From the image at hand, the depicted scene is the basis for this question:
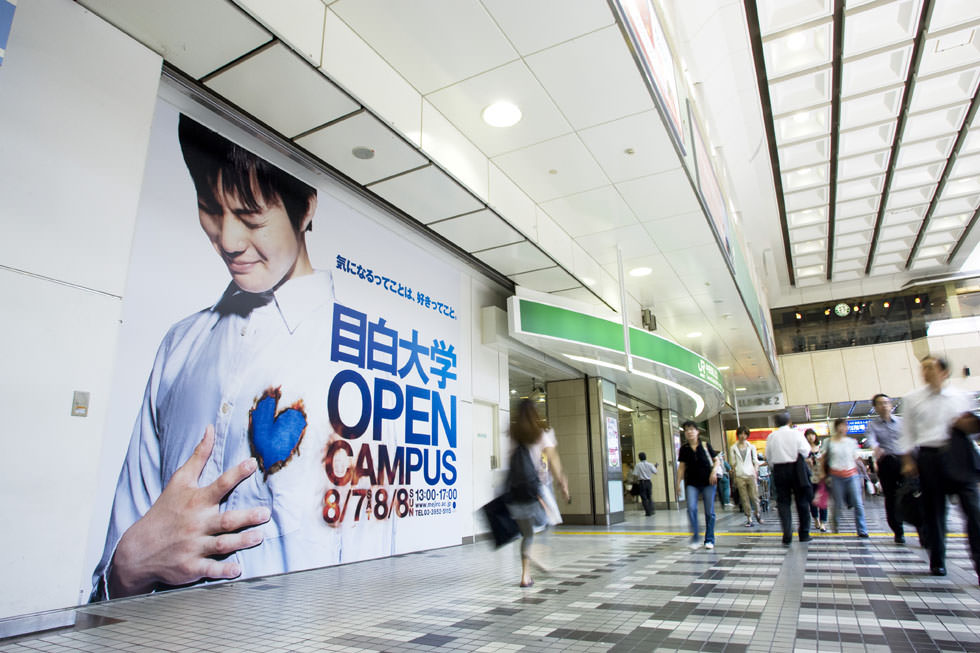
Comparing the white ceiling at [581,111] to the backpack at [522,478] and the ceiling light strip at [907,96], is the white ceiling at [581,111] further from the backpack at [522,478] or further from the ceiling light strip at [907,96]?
the backpack at [522,478]

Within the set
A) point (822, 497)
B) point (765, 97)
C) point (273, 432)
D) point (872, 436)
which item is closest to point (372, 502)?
point (273, 432)

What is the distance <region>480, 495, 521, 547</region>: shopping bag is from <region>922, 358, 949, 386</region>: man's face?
290 centimetres

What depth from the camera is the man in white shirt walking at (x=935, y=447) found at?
3324 mm

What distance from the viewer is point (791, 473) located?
582cm

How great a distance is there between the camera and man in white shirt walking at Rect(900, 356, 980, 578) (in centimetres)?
332

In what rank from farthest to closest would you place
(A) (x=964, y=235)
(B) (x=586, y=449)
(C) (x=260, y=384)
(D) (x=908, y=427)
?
1. (A) (x=964, y=235)
2. (B) (x=586, y=449)
3. (C) (x=260, y=384)
4. (D) (x=908, y=427)

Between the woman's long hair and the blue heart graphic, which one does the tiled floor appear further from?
the woman's long hair

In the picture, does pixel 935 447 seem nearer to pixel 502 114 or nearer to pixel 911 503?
pixel 911 503

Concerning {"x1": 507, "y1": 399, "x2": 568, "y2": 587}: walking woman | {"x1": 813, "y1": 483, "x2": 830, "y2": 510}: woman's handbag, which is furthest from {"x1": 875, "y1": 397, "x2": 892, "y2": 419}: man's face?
{"x1": 507, "y1": 399, "x2": 568, "y2": 587}: walking woman

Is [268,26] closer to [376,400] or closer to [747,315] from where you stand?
[376,400]

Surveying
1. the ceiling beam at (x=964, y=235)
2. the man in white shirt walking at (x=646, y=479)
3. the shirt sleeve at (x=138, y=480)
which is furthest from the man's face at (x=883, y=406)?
the ceiling beam at (x=964, y=235)

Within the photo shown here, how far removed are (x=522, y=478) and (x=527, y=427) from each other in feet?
1.22

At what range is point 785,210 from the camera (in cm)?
1377

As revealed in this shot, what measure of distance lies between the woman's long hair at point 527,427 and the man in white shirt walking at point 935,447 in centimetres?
240
